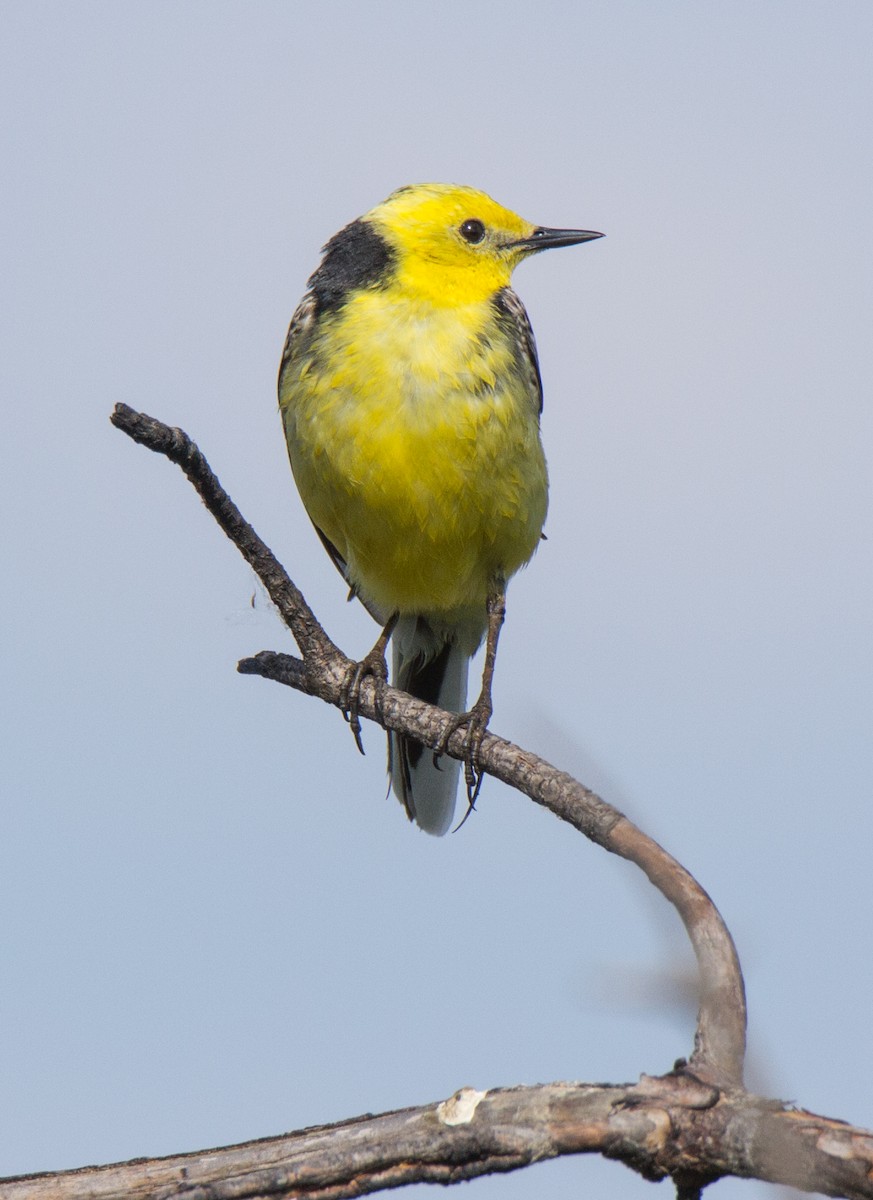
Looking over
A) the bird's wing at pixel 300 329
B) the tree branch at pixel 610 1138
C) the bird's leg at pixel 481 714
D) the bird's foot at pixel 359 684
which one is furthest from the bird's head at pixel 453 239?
the tree branch at pixel 610 1138

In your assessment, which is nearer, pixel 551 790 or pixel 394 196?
pixel 551 790

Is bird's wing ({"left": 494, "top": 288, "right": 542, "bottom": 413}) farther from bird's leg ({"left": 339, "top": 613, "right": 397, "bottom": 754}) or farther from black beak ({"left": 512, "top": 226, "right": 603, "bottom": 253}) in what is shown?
bird's leg ({"left": 339, "top": 613, "right": 397, "bottom": 754})

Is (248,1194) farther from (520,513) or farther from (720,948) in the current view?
(520,513)

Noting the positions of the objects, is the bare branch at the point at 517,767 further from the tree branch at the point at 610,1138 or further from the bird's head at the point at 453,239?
the bird's head at the point at 453,239

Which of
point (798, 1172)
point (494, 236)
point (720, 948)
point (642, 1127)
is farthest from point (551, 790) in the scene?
point (494, 236)

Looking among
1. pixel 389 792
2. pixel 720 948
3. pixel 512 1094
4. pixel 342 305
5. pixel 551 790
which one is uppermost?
pixel 342 305

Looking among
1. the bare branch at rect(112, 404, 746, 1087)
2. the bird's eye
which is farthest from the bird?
the bare branch at rect(112, 404, 746, 1087)
